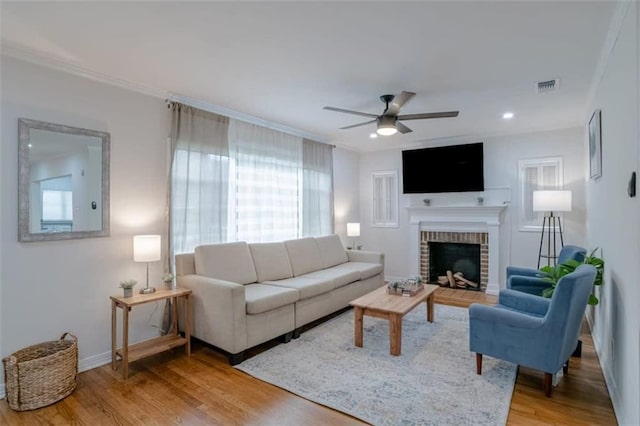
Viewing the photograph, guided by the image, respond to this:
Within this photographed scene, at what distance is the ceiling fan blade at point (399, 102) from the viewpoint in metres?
3.07

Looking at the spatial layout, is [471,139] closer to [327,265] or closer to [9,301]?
[327,265]

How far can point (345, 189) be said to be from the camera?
21.6 ft

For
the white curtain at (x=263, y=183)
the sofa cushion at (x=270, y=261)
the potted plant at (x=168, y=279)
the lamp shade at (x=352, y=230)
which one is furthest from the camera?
the lamp shade at (x=352, y=230)

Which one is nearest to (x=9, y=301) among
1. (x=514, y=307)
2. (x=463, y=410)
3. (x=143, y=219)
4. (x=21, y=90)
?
(x=143, y=219)

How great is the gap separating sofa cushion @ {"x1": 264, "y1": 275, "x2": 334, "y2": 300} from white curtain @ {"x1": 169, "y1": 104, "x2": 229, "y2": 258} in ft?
3.14

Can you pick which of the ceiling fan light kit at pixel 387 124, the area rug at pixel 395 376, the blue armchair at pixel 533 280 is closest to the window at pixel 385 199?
the blue armchair at pixel 533 280

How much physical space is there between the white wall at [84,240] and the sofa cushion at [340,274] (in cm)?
198

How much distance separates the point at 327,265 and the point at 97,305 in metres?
2.93

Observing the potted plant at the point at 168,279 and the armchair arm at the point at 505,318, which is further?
the potted plant at the point at 168,279

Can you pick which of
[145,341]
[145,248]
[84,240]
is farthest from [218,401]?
[84,240]

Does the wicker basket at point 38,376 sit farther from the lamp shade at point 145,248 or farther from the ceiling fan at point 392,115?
the ceiling fan at point 392,115

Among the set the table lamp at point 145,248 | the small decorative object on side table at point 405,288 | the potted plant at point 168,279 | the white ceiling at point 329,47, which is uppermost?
the white ceiling at point 329,47

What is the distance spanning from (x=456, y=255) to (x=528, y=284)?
2456 millimetres

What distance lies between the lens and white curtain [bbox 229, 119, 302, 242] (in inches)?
172
